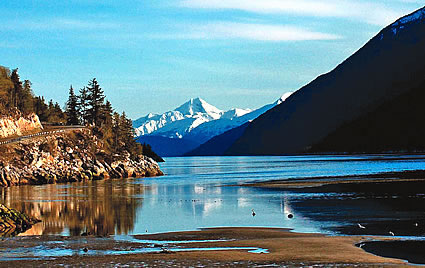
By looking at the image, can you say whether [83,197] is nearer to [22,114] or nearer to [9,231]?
[9,231]

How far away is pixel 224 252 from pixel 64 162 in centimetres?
9842

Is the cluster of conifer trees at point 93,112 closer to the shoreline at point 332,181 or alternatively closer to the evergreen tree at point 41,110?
the evergreen tree at point 41,110

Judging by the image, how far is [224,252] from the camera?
34.1 meters

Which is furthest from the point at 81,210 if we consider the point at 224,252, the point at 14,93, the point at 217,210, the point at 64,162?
the point at 14,93

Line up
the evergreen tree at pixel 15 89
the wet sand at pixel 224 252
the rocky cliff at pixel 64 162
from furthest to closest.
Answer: the evergreen tree at pixel 15 89
the rocky cliff at pixel 64 162
the wet sand at pixel 224 252

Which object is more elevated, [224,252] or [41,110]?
[41,110]

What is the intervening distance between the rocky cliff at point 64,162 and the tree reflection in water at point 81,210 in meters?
29.2

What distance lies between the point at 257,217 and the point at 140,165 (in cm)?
10198

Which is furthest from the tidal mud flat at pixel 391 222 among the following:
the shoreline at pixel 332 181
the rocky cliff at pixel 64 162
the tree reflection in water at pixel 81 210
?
the rocky cliff at pixel 64 162

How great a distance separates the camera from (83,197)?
259 feet

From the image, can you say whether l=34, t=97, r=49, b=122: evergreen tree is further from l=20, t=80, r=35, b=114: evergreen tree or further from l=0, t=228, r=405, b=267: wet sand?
l=0, t=228, r=405, b=267: wet sand

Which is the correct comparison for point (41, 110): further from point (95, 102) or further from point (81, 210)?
point (81, 210)

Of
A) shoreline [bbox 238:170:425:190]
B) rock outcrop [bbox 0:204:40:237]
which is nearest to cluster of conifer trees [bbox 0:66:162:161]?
shoreline [bbox 238:170:425:190]

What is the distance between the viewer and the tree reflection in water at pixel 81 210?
156 ft
